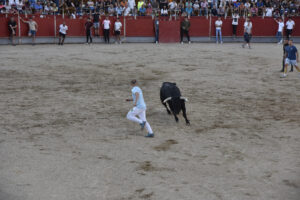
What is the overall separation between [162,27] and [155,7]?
64.4 inches

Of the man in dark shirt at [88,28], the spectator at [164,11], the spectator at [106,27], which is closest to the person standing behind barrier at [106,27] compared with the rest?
the spectator at [106,27]

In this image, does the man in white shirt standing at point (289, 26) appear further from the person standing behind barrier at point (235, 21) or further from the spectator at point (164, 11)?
the spectator at point (164, 11)

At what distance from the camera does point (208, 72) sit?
55.6ft

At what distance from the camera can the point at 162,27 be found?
27938 mm

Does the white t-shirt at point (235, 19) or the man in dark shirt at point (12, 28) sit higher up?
the white t-shirt at point (235, 19)

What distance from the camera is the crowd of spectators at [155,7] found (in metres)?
26.4

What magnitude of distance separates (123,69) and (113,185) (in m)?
11.3

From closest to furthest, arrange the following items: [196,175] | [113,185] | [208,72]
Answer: [113,185]
[196,175]
[208,72]

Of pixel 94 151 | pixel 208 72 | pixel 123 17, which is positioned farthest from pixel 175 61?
pixel 94 151

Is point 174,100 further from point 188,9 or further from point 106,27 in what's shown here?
point 188,9

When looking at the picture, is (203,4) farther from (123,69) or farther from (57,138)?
(57,138)

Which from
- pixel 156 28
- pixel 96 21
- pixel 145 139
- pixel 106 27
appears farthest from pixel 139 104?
pixel 156 28

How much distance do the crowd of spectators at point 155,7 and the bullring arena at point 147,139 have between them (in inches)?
371

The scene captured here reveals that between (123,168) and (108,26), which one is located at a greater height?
(108,26)
